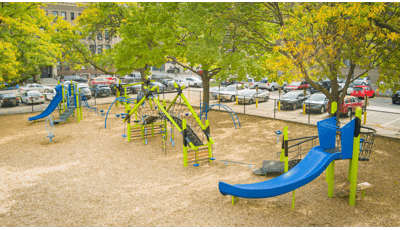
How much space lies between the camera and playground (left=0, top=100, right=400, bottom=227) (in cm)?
904

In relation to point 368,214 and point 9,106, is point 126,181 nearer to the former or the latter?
point 368,214

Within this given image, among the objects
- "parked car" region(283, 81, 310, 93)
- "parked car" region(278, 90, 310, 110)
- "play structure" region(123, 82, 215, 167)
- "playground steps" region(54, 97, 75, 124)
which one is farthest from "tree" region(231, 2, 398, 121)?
"parked car" region(283, 81, 310, 93)

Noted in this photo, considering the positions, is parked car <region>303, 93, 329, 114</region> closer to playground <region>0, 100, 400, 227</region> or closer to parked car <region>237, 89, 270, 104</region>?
parked car <region>237, 89, 270, 104</region>

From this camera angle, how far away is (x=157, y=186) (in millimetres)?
11406

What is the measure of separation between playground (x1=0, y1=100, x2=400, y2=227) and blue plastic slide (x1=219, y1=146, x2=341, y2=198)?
2.17ft

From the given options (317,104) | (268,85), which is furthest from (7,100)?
(268,85)

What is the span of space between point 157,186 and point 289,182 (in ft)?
16.0

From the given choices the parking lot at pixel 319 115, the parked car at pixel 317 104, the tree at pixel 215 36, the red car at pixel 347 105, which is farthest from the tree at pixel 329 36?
the parked car at pixel 317 104

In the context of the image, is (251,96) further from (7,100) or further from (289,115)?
(7,100)

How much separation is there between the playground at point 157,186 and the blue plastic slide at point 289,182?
0.66 meters

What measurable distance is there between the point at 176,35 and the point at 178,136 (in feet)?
27.2

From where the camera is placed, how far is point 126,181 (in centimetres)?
1193

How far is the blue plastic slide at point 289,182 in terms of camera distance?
8930mm

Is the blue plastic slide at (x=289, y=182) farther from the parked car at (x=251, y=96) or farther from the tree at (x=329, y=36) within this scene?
the parked car at (x=251, y=96)
